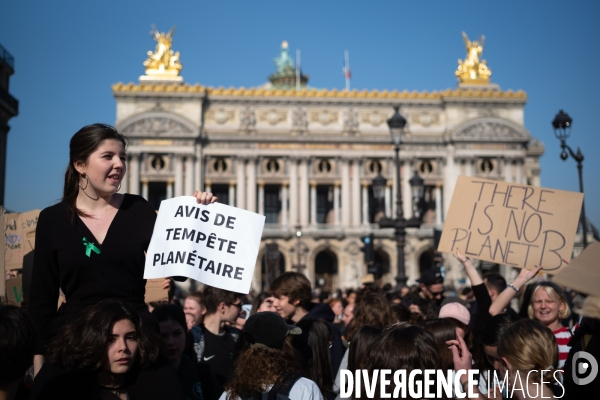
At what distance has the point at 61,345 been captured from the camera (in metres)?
3.70

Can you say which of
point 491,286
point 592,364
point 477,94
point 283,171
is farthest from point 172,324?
point 477,94

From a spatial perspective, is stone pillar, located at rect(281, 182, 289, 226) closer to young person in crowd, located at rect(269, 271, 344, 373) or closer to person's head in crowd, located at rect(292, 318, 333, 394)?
young person in crowd, located at rect(269, 271, 344, 373)

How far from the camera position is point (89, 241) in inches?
162

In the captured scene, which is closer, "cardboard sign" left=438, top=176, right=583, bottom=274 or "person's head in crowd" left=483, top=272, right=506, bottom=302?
"cardboard sign" left=438, top=176, right=583, bottom=274

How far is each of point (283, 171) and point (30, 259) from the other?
44.1 m

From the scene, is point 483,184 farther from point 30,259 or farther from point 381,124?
point 381,124

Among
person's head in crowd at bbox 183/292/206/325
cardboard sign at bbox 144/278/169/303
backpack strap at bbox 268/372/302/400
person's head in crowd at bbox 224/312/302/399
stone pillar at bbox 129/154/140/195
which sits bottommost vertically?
backpack strap at bbox 268/372/302/400

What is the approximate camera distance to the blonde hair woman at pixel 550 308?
6.24 metres

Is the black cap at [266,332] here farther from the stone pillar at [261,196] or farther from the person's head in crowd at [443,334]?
the stone pillar at [261,196]

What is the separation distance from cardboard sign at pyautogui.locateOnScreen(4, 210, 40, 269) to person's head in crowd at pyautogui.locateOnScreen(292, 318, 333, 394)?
3.16 m

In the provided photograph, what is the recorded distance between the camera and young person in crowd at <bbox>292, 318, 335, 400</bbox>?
5480 mm

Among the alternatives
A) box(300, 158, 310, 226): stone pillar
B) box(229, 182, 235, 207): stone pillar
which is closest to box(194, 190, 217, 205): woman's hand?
box(300, 158, 310, 226): stone pillar

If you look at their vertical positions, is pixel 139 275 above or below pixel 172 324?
above

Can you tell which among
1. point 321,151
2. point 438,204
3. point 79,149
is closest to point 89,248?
point 79,149
